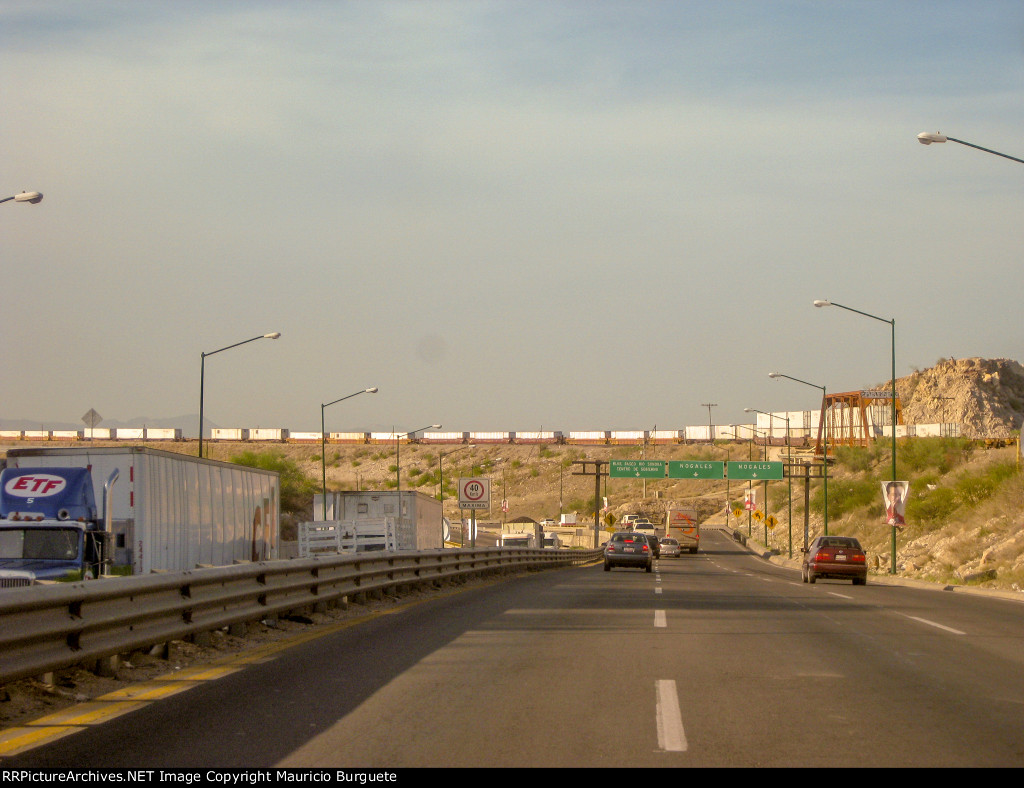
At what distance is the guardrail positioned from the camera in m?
8.11

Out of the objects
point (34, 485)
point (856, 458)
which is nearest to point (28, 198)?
point (34, 485)

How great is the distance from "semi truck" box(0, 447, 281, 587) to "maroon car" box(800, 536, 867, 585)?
58.5 feet

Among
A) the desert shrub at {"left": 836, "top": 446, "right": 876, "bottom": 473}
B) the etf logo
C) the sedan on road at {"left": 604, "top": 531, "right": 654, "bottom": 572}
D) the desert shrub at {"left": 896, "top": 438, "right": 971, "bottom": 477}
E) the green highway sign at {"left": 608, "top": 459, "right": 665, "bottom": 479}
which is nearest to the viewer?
the etf logo

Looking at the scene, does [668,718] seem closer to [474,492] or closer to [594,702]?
[594,702]

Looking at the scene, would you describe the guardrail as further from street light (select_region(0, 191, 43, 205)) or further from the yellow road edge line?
street light (select_region(0, 191, 43, 205))

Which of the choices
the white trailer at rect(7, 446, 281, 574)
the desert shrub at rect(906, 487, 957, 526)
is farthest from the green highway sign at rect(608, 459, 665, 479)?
the white trailer at rect(7, 446, 281, 574)

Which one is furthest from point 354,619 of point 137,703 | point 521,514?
point 521,514

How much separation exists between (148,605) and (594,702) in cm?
459

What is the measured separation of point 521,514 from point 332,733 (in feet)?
407

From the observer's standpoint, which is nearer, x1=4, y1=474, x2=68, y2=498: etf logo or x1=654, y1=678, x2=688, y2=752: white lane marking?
x1=654, y1=678, x2=688, y2=752: white lane marking

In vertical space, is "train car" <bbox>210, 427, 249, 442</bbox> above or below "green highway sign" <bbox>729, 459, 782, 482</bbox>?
above

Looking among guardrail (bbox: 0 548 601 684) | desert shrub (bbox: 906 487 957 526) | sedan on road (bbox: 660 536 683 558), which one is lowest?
sedan on road (bbox: 660 536 683 558)

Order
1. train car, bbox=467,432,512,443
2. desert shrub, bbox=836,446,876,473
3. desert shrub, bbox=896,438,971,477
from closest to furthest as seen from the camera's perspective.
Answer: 1. desert shrub, bbox=896,438,971,477
2. desert shrub, bbox=836,446,876,473
3. train car, bbox=467,432,512,443
